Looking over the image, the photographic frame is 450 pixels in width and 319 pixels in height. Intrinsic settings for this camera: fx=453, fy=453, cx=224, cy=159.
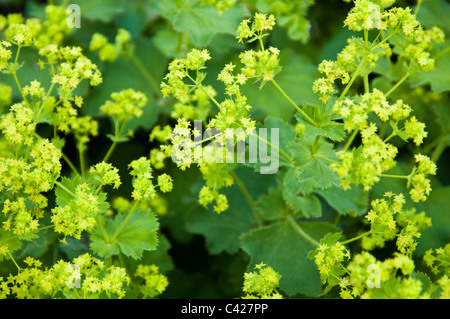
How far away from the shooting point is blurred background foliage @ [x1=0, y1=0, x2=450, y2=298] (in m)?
2.39

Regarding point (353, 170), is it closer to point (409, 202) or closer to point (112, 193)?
point (409, 202)

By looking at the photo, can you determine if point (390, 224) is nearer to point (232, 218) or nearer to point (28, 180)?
point (232, 218)

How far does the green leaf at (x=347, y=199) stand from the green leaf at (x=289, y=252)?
116mm

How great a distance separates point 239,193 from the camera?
2.60 m

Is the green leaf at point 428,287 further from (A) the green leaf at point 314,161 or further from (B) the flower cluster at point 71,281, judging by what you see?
(B) the flower cluster at point 71,281

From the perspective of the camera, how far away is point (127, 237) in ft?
6.27

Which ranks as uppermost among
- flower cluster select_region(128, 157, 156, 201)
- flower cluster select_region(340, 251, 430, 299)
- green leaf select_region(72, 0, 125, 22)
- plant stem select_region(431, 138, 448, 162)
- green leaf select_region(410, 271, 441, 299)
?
green leaf select_region(72, 0, 125, 22)

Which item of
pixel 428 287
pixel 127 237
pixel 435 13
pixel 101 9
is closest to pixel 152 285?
pixel 127 237

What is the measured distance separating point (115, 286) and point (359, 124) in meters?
1.03

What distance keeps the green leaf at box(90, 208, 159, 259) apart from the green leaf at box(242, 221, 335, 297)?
49 cm

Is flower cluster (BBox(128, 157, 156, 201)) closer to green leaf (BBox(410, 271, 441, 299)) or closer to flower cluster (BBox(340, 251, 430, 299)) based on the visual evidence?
flower cluster (BBox(340, 251, 430, 299))

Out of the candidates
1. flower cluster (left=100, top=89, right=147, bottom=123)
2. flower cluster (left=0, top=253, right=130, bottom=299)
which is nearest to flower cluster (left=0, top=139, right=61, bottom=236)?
flower cluster (left=0, top=253, right=130, bottom=299)
